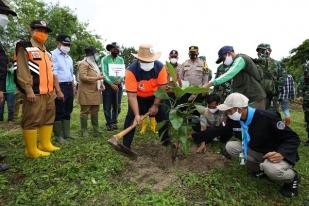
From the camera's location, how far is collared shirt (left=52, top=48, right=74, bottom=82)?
5965 millimetres

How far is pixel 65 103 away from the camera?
627cm

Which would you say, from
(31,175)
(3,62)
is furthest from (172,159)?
(3,62)

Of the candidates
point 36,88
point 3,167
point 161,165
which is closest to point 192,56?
point 161,165

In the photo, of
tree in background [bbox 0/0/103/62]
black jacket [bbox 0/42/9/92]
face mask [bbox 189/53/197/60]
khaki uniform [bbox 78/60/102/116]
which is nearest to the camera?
black jacket [bbox 0/42/9/92]

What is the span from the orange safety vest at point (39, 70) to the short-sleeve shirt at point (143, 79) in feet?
4.09

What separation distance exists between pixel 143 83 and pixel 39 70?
156cm

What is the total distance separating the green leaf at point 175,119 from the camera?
13.7ft

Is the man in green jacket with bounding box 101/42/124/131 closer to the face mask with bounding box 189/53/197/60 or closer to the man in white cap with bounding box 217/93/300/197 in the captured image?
the face mask with bounding box 189/53/197/60

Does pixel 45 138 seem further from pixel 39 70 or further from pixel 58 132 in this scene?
pixel 39 70

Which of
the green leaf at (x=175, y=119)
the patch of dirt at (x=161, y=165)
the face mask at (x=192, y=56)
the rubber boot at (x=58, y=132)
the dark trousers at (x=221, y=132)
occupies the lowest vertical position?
the patch of dirt at (x=161, y=165)

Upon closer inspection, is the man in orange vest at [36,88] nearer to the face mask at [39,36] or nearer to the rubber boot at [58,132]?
the face mask at [39,36]

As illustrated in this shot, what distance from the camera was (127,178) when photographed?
4.36 m

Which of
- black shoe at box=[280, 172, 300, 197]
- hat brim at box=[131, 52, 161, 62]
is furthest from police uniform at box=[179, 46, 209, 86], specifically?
black shoe at box=[280, 172, 300, 197]

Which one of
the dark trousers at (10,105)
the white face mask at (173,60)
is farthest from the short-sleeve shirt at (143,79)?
the dark trousers at (10,105)
